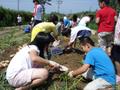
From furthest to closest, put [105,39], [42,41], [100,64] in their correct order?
1. [105,39]
2. [42,41]
3. [100,64]

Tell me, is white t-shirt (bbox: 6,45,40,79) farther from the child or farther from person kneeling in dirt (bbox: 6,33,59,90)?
the child

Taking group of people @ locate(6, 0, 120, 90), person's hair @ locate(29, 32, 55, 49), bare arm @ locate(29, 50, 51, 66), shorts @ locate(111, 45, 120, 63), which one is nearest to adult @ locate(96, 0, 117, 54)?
shorts @ locate(111, 45, 120, 63)

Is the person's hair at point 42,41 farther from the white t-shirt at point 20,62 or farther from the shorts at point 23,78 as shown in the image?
the shorts at point 23,78

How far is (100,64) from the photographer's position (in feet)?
22.2

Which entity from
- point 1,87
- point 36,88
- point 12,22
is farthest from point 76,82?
point 12,22

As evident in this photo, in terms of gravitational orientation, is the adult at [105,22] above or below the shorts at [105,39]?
above

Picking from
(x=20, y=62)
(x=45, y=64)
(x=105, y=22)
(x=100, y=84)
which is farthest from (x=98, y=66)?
(x=105, y=22)

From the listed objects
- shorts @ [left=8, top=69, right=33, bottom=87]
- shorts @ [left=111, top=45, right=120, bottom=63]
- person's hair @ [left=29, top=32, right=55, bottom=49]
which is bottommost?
shorts @ [left=8, top=69, right=33, bottom=87]

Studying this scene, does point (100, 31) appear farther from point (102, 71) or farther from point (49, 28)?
point (102, 71)

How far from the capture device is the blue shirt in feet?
22.1

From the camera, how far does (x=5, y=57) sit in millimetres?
11188

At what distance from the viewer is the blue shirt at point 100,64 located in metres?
6.72

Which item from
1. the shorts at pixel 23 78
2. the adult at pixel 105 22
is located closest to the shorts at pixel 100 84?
the shorts at pixel 23 78

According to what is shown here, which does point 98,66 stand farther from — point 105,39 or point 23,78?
point 105,39
